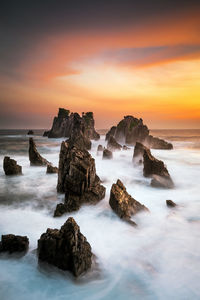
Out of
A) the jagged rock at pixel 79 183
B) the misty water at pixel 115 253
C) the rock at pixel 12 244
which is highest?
the jagged rock at pixel 79 183

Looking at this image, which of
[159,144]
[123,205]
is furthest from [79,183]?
[159,144]

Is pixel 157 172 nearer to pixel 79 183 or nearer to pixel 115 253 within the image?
pixel 79 183

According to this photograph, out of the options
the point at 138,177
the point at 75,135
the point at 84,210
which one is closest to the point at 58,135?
the point at 75,135

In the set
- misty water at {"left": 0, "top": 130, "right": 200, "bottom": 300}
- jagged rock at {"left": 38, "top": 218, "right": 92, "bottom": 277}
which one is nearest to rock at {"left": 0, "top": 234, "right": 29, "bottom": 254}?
misty water at {"left": 0, "top": 130, "right": 200, "bottom": 300}

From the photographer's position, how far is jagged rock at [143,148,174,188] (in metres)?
14.4

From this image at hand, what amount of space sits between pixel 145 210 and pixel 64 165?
537cm

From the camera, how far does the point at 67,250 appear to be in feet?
16.9

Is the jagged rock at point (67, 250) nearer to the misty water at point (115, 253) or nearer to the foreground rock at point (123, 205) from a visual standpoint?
the misty water at point (115, 253)

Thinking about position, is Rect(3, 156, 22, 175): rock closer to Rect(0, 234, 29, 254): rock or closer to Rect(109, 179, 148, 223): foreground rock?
Rect(109, 179, 148, 223): foreground rock

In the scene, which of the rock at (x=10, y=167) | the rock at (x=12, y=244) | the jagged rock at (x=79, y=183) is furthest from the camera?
the rock at (x=10, y=167)

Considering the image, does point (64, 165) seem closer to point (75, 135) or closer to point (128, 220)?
point (128, 220)

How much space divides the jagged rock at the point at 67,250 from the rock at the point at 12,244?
32.8 inches

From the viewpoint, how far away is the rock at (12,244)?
5973 millimetres

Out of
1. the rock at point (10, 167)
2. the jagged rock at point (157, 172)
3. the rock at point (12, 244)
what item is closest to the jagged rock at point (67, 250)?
the rock at point (12, 244)
